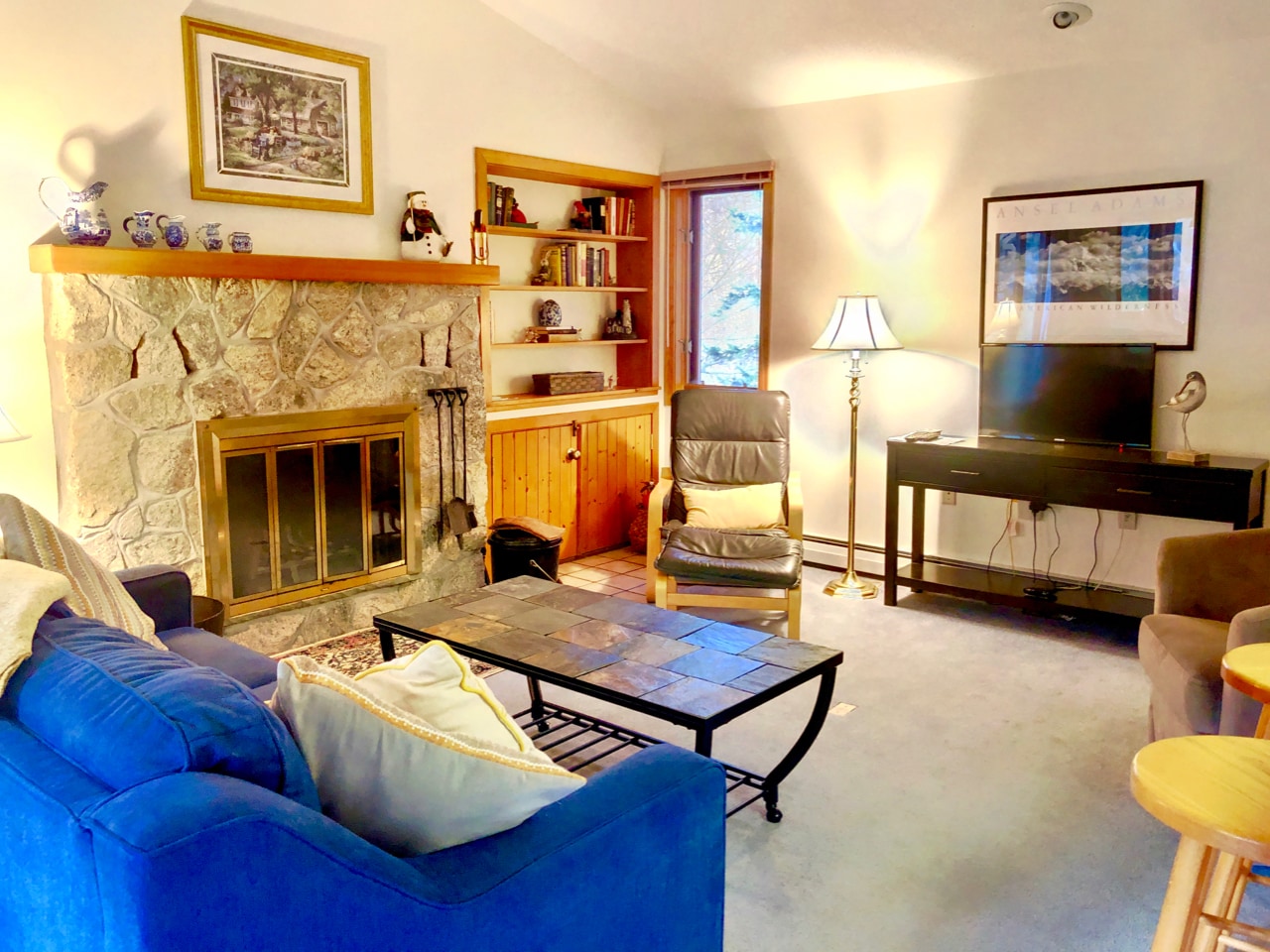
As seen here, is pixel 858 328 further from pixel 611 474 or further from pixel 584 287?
pixel 611 474

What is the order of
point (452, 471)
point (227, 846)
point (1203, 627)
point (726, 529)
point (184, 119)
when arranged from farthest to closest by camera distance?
point (452, 471)
point (726, 529)
point (184, 119)
point (1203, 627)
point (227, 846)

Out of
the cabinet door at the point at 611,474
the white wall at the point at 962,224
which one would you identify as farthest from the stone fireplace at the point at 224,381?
the white wall at the point at 962,224

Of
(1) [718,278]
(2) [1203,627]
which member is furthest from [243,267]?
(2) [1203,627]

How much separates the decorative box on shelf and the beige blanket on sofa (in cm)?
359

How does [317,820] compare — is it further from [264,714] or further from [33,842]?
[33,842]

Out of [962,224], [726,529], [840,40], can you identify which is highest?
[840,40]

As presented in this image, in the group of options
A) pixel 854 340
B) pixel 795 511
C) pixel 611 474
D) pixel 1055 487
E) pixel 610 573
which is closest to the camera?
pixel 1055 487

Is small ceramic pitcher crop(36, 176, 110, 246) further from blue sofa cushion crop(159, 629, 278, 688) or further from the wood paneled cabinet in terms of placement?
the wood paneled cabinet

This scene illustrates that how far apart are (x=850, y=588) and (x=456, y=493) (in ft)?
6.10

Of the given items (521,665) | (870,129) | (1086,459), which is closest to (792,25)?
(870,129)

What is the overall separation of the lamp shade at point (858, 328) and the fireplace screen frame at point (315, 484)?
6.25 ft

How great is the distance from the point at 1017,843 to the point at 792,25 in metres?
3.33

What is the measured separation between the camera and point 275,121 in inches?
154

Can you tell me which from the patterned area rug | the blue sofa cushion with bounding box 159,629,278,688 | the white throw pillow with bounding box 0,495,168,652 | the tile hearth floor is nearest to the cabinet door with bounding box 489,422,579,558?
the tile hearth floor
